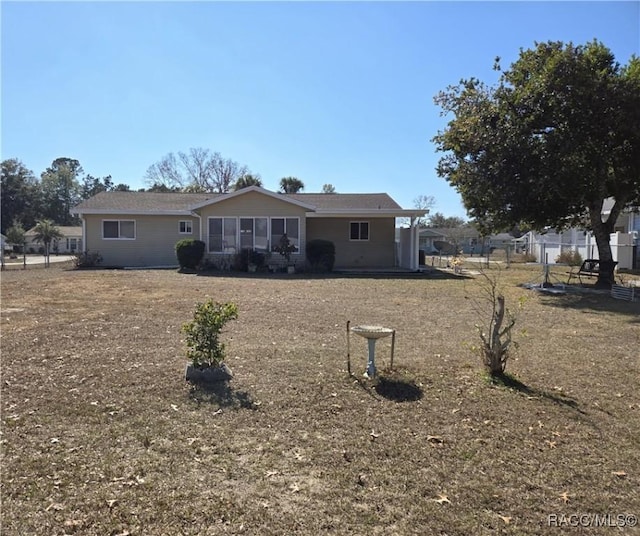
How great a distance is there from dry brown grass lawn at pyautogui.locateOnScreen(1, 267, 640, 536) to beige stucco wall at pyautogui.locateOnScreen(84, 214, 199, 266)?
50.5 feet

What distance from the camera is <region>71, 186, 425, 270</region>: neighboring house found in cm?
2003

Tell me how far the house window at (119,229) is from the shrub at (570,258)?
23.3 meters

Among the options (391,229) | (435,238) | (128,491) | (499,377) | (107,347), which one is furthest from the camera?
(435,238)

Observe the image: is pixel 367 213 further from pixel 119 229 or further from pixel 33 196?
pixel 33 196

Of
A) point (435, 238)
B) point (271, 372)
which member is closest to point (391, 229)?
point (271, 372)

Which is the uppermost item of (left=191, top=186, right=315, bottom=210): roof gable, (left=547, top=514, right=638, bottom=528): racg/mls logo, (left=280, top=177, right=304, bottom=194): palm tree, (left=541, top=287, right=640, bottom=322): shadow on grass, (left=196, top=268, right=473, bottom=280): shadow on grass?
(left=280, top=177, right=304, bottom=194): palm tree

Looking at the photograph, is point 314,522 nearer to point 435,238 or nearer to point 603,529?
point 603,529

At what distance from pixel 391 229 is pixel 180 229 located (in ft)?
33.3

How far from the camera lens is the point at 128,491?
9.36 feet

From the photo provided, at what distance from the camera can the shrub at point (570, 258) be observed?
2645 centimetres

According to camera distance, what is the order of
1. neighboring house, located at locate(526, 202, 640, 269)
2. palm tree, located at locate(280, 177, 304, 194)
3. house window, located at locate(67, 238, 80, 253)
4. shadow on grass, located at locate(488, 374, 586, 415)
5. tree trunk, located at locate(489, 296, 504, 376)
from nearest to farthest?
shadow on grass, located at locate(488, 374, 586, 415) < tree trunk, located at locate(489, 296, 504, 376) < neighboring house, located at locate(526, 202, 640, 269) < palm tree, located at locate(280, 177, 304, 194) < house window, located at locate(67, 238, 80, 253)

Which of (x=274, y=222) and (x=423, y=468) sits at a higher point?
(x=274, y=222)

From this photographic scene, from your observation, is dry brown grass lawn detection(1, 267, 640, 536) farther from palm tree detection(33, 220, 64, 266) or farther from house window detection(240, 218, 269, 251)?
palm tree detection(33, 220, 64, 266)

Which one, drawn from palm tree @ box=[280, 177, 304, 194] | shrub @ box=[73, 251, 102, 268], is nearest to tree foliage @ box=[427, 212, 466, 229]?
palm tree @ box=[280, 177, 304, 194]
